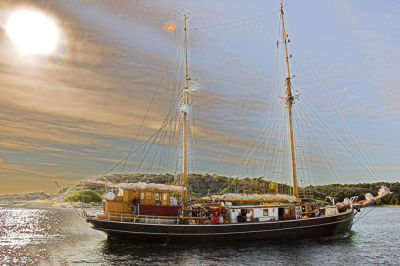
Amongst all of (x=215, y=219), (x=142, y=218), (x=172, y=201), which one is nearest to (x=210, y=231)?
(x=215, y=219)

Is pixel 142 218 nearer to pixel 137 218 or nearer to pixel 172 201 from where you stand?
pixel 137 218

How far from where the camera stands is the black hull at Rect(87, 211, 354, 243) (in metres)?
35.0

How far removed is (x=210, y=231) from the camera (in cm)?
3600

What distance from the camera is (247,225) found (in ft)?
122

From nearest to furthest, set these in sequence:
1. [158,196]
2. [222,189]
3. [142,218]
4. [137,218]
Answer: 1. [137,218]
2. [142,218]
3. [158,196]
4. [222,189]

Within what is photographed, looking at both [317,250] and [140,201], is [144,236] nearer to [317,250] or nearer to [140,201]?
[140,201]

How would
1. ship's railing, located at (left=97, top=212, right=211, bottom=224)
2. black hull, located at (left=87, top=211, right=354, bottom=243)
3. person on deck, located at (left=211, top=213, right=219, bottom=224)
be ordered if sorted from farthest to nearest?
person on deck, located at (left=211, top=213, right=219, bottom=224)
ship's railing, located at (left=97, top=212, right=211, bottom=224)
black hull, located at (left=87, top=211, right=354, bottom=243)

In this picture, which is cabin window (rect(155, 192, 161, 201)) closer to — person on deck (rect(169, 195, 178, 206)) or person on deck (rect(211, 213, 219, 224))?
person on deck (rect(169, 195, 178, 206))

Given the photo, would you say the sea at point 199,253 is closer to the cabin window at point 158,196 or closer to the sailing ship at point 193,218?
the sailing ship at point 193,218

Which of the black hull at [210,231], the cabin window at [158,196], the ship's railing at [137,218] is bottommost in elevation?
the black hull at [210,231]

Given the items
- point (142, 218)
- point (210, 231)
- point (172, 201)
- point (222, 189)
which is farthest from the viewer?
point (222, 189)

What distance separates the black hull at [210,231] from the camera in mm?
35000

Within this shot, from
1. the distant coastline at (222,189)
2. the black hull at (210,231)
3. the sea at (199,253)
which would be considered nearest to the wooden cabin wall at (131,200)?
the black hull at (210,231)

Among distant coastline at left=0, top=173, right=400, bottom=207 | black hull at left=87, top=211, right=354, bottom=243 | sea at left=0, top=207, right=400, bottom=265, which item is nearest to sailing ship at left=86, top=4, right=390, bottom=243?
black hull at left=87, top=211, right=354, bottom=243
